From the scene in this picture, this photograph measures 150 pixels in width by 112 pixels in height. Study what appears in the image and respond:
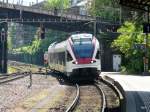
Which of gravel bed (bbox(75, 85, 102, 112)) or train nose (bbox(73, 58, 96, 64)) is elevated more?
train nose (bbox(73, 58, 96, 64))

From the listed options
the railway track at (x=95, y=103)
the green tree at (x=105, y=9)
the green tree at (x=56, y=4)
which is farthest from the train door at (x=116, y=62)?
the green tree at (x=56, y=4)

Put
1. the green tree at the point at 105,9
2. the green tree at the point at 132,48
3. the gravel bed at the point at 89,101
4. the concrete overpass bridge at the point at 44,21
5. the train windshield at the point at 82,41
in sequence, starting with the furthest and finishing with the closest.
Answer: the green tree at the point at 105,9 < the concrete overpass bridge at the point at 44,21 < the green tree at the point at 132,48 < the train windshield at the point at 82,41 < the gravel bed at the point at 89,101

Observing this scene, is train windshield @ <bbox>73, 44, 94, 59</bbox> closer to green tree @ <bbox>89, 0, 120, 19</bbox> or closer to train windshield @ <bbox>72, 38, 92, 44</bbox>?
train windshield @ <bbox>72, 38, 92, 44</bbox>

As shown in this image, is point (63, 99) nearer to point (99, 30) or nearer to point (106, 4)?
point (99, 30)

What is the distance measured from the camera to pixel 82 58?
37031 mm

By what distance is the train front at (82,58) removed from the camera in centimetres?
3697

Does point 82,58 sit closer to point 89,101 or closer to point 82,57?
point 82,57

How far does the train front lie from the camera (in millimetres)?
36969

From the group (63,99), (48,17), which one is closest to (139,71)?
(63,99)

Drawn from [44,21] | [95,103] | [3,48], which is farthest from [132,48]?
Result: [3,48]

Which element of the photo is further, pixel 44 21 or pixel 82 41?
pixel 44 21

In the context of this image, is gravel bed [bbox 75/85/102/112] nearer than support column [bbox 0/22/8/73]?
Yes

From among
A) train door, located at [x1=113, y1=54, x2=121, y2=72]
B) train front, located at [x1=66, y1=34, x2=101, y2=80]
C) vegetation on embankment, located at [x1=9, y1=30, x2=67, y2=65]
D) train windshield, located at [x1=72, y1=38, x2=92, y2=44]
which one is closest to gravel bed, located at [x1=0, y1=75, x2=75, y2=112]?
train front, located at [x1=66, y1=34, x2=101, y2=80]

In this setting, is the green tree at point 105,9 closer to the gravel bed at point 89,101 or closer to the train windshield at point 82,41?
the train windshield at point 82,41
